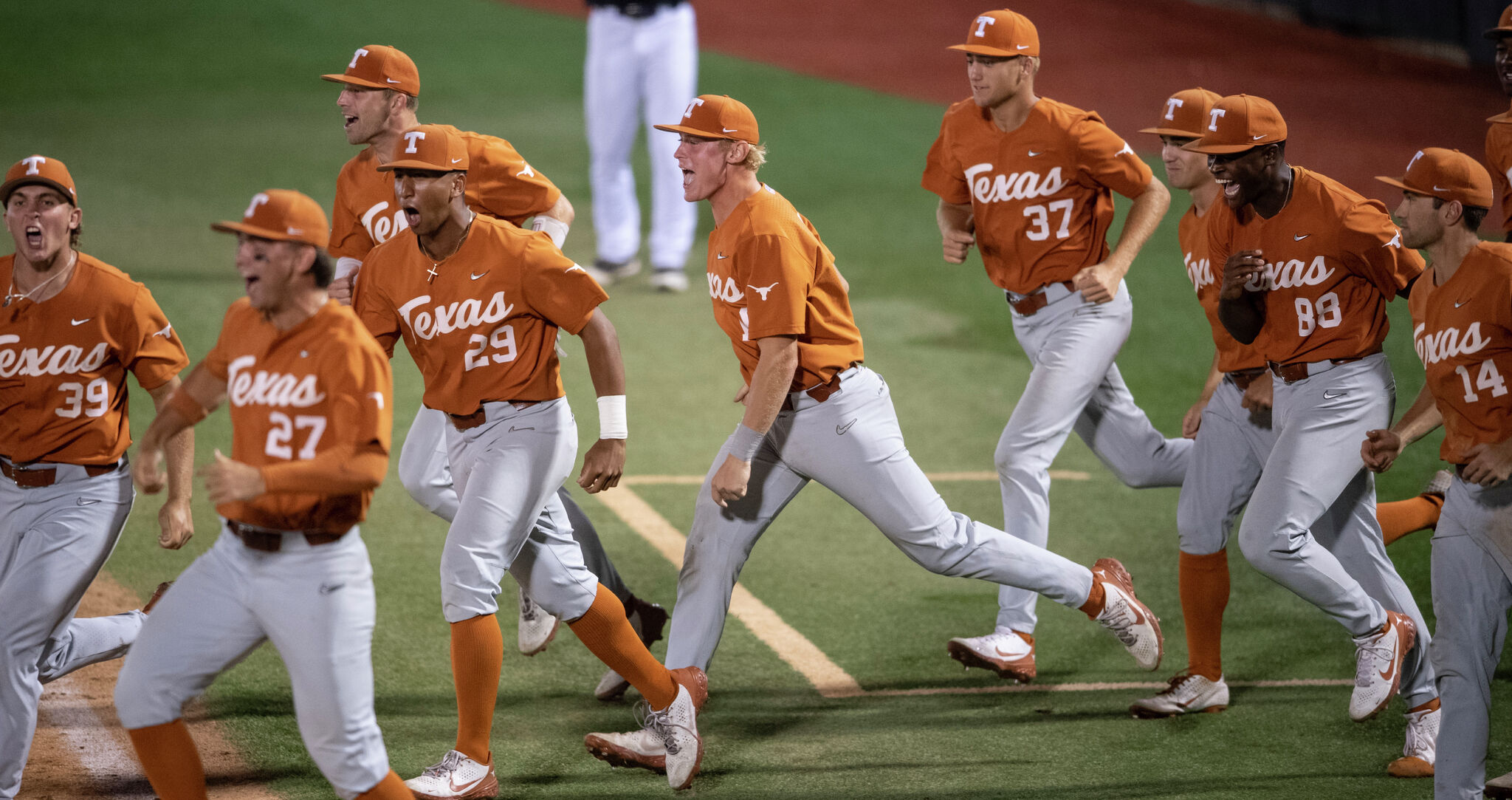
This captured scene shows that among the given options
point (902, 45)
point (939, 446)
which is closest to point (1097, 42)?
point (902, 45)

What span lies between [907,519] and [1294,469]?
139cm

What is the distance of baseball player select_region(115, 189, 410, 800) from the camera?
420cm

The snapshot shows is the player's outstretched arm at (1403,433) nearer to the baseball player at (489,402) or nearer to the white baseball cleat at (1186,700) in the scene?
the white baseball cleat at (1186,700)

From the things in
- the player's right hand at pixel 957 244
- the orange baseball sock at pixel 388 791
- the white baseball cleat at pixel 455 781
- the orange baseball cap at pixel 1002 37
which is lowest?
the white baseball cleat at pixel 455 781

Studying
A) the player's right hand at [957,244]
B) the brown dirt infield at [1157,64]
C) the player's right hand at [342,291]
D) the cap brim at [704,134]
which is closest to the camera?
the cap brim at [704,134]

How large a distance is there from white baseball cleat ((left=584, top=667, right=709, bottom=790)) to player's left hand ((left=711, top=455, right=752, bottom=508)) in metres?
0.70

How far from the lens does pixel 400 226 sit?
6.21m

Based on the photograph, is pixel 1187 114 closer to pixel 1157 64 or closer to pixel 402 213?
pixel 402 213

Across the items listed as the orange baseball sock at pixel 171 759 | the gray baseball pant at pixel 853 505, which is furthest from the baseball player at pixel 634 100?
the orange baseball sock at pixel 171 759

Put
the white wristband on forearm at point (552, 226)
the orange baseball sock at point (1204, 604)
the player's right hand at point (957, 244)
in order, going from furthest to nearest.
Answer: the player's right hand at point (957, 244) → the white wristband on forearm at point (552, 226) → the orange baseball sock at point (1204, 604)

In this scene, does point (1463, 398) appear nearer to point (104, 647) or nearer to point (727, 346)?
point (104, 647)

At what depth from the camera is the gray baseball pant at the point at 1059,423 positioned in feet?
21.1

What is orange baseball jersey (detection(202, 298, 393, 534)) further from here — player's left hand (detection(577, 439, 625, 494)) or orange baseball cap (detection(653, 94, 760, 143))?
orange baseball cap (detection(653, 94, 760, 143))

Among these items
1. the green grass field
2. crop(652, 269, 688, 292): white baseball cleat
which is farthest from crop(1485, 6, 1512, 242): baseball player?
crop(652, 269, 688, 292): white baseball cleat
